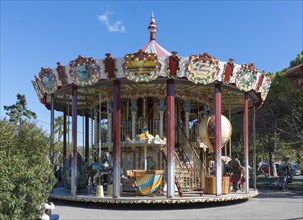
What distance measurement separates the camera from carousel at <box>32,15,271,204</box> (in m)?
14.0

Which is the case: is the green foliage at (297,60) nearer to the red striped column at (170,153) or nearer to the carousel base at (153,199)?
the carousel base at (153,199)

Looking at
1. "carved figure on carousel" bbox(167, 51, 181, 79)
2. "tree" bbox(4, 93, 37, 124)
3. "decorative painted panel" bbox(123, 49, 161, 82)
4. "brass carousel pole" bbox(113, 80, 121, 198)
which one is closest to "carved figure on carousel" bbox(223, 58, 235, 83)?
"carved figure on carousel" bbox(167, 51, 181, 79)

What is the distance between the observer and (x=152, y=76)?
1395 centimetres

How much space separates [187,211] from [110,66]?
234 inches

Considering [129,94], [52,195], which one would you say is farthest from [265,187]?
[52,195]

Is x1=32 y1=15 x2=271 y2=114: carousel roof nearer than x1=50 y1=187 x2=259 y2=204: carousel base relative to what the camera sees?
No

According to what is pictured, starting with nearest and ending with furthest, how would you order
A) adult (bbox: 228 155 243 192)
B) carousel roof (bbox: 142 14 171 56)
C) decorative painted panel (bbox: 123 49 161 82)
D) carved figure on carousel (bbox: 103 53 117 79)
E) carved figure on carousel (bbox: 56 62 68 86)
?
1. decorative painted panel (bbox: 123 49 161 82)
2. carved figure on carousel (bbox: 103 53 117 79)
3. carved figure on carousel (bbox: 56 62 68 86)
4. adult (bbox: 228 155 243 192)
5. carousel roof (bbox: 142 14 171 56)

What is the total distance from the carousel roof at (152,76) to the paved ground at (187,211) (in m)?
4.64

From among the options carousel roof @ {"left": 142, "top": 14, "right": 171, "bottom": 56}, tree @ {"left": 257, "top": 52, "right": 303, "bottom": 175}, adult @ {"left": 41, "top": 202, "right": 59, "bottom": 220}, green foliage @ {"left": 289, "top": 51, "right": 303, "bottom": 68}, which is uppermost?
green foliage @ {"left": 289, "top": 51, "right": 303, "bottom": 68}

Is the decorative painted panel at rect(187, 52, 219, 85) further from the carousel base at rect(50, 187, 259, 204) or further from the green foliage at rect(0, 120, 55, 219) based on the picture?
the green foliage at rect(0, 120, 55, 219)

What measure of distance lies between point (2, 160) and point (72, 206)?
791cm

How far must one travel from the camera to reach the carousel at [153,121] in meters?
14.0

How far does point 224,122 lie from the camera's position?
51.5 feet

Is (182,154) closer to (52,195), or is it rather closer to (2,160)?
(52,195)
